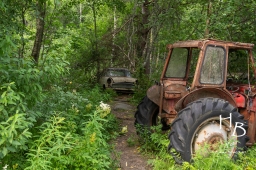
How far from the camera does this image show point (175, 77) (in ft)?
19.9

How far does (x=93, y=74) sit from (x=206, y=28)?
26.4 feet

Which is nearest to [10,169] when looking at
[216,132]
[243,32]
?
[216,132]

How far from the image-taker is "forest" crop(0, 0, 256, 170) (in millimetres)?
3607

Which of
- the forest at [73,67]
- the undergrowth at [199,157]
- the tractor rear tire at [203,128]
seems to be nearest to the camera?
the forest at [73,67]

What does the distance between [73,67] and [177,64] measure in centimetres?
810

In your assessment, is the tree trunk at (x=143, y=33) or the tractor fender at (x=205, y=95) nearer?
the tractor fender at (x=205, y=95)

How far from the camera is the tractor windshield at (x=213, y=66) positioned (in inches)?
187

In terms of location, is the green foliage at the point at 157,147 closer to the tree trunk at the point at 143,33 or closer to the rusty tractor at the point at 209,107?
the rusty tractor at the point at 209,107

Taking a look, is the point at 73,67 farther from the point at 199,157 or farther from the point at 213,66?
the point at 199,157

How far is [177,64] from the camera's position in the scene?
603 cm

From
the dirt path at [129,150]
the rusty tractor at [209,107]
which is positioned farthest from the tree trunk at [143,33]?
the rusty tractor at [209,107]

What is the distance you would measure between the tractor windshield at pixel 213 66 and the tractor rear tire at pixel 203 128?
0.41 meters

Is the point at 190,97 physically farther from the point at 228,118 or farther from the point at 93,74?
the point at 93,74

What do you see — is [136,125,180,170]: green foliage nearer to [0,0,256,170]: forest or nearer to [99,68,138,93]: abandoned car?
[0,0,256,170]: forest
